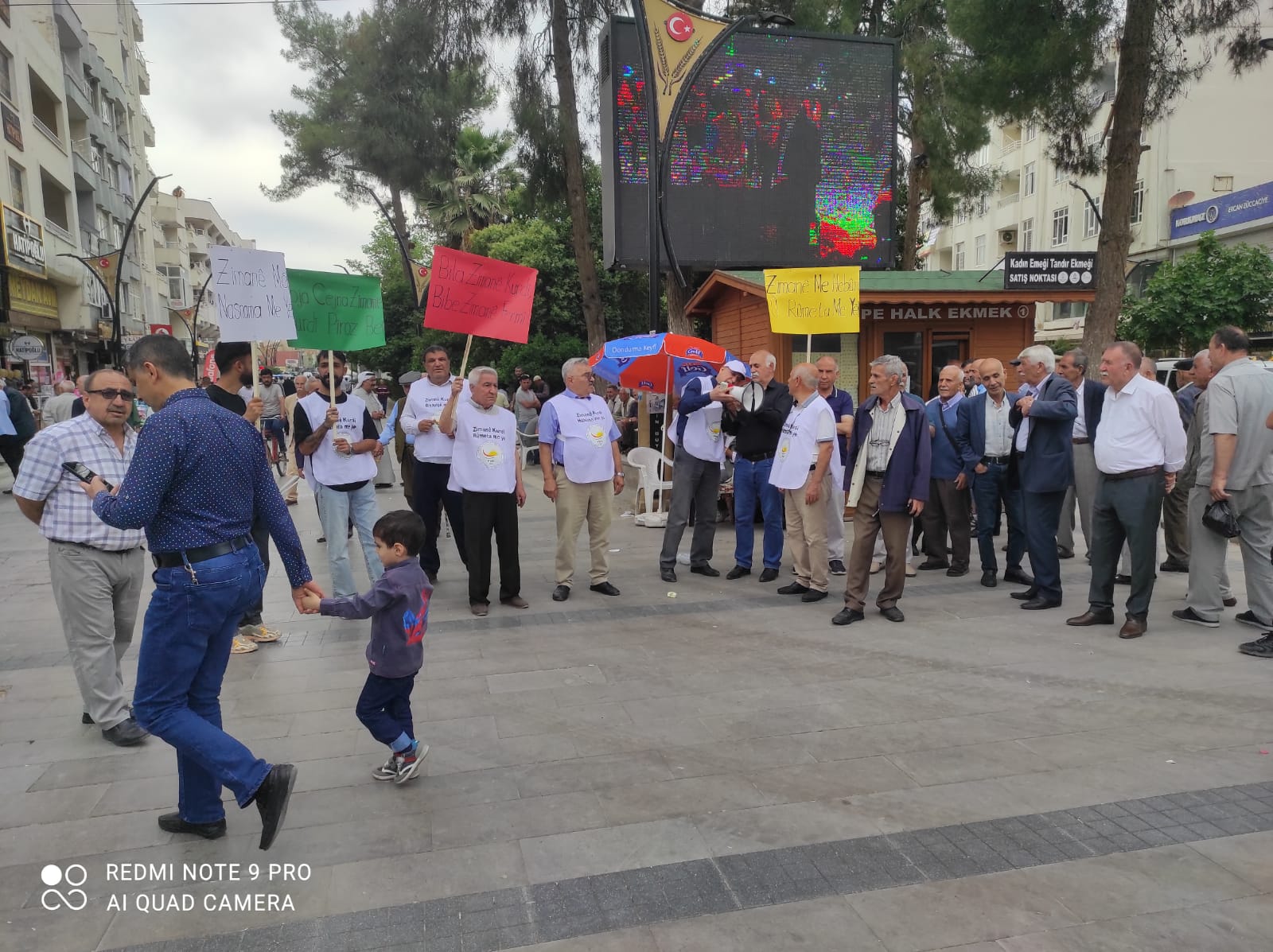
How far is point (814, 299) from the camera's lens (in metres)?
8.62

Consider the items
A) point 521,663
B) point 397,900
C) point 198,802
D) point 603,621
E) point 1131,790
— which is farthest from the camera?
point 603,621

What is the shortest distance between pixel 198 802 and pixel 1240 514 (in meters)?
6.08

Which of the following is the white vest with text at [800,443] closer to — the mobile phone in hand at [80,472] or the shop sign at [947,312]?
→ the mobile phone in hand at [80,472]

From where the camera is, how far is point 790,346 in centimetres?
1363

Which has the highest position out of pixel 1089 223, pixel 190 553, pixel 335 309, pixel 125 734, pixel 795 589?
pixel 1089 223

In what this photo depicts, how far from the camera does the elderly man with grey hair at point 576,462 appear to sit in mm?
6871

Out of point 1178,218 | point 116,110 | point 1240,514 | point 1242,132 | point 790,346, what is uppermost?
point 116,110

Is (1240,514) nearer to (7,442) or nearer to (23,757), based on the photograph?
(23,757)

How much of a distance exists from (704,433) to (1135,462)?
3381 mm

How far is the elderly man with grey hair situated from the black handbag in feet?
13.4

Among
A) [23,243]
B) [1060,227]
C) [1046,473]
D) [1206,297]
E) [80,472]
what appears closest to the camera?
[80,472]

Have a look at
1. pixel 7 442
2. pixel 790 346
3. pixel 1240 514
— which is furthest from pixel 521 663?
pixel 7 442

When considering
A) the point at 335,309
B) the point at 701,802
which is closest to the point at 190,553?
the point at 701,802

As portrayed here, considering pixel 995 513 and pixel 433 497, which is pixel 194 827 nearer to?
pixel 433 497
